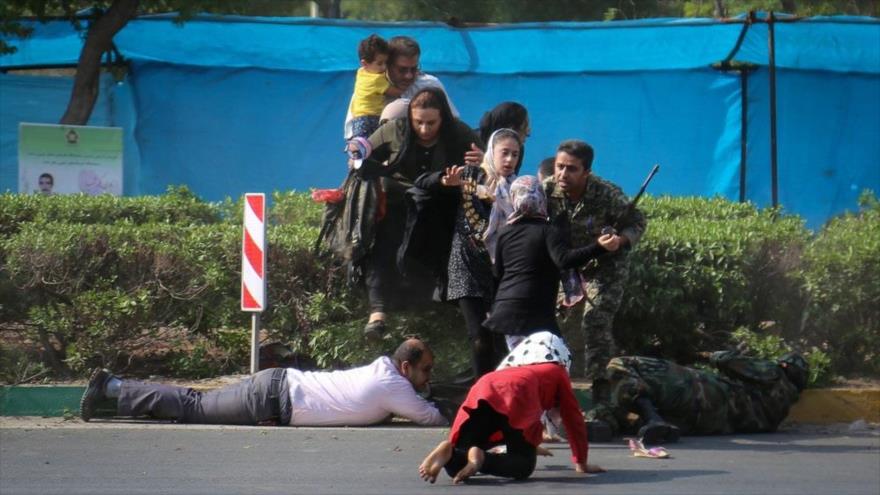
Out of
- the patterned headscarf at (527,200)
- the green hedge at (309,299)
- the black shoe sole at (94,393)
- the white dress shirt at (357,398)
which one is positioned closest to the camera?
the patterned headscarf at (527,200)

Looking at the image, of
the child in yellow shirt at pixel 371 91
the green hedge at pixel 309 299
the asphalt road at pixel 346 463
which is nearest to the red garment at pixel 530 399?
the asphalt road at pixel 346 463

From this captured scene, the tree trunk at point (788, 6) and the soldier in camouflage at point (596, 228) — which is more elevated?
the tree trunk at point (788, 6)

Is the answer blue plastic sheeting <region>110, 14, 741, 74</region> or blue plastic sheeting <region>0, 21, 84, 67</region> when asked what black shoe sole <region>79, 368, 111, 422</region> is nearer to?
blue plastic sheeting <region>110, 14, 741, 74</region>

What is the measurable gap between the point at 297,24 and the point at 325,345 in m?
7.62

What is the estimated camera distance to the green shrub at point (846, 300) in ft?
28.9

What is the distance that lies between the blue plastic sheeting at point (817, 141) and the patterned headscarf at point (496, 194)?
7.57 meters

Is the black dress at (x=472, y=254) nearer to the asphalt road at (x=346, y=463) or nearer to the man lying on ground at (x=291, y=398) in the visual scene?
the man lying on ground at (x=291, y=398)

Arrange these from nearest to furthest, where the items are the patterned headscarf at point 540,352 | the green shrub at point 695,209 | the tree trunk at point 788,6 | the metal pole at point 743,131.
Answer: the patterned headscarf at point 540,352 → the green shrub at point 695,209 → the metal pole at point 743,131 → the tree trunk at point 788,6

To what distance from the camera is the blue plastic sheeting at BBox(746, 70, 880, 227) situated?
47.5 feet

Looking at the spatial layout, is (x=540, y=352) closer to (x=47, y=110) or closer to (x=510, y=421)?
(x=510, y=421)

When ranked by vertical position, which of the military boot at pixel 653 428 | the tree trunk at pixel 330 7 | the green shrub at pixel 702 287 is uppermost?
the tree trunk at pixel 330 7

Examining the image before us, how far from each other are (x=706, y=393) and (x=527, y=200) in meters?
1.83

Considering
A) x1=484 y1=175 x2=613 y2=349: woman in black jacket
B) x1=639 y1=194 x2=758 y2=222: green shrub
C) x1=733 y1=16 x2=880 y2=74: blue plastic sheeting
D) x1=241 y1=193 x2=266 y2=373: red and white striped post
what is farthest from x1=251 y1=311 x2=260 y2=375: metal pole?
x1=733 y1=16 x2=880 y2=74: blue plastic sheeting

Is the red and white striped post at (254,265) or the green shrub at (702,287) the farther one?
the green shrub at (702,287)
